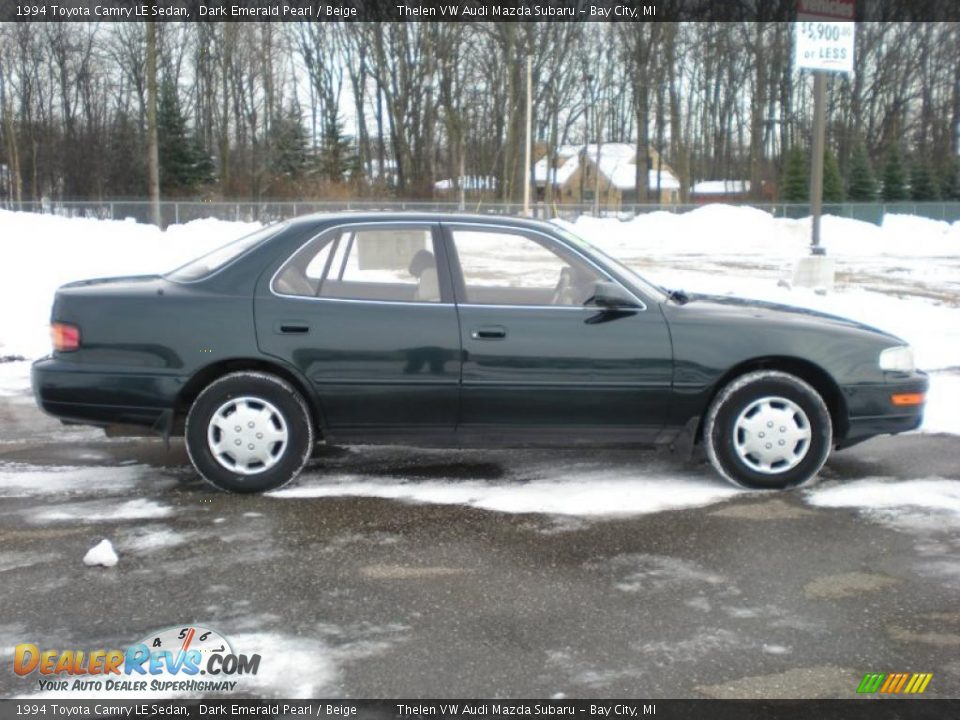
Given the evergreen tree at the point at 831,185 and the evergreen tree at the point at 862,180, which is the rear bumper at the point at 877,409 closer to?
the evergreen tree at the point at 831,185

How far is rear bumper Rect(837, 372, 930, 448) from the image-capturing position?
5.32 meters

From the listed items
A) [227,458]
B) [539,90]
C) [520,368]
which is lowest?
[227,458]

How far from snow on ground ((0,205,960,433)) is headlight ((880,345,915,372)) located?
5.65 ft

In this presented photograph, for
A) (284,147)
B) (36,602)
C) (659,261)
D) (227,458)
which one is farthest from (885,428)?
(284,147)

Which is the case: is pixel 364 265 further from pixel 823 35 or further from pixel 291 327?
pixel 823 35

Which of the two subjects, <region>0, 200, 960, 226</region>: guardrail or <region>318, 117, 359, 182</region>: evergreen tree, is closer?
<region>0, 200, 960, 226</region>: guardrail

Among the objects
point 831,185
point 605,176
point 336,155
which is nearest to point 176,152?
point 336,155

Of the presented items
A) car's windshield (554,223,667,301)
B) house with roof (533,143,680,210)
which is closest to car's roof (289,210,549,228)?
car's windshield (554,223,667,301)

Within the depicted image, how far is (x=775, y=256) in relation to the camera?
29.0 meters

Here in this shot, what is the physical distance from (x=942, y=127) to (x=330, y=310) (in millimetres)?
62978

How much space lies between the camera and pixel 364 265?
17.9 feet

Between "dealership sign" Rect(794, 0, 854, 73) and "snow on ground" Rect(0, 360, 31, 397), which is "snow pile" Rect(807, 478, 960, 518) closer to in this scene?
"snow on ground" Rect(0, 360, 31, 397)

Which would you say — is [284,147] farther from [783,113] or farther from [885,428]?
[885,428]

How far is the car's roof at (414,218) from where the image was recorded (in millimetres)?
5371
